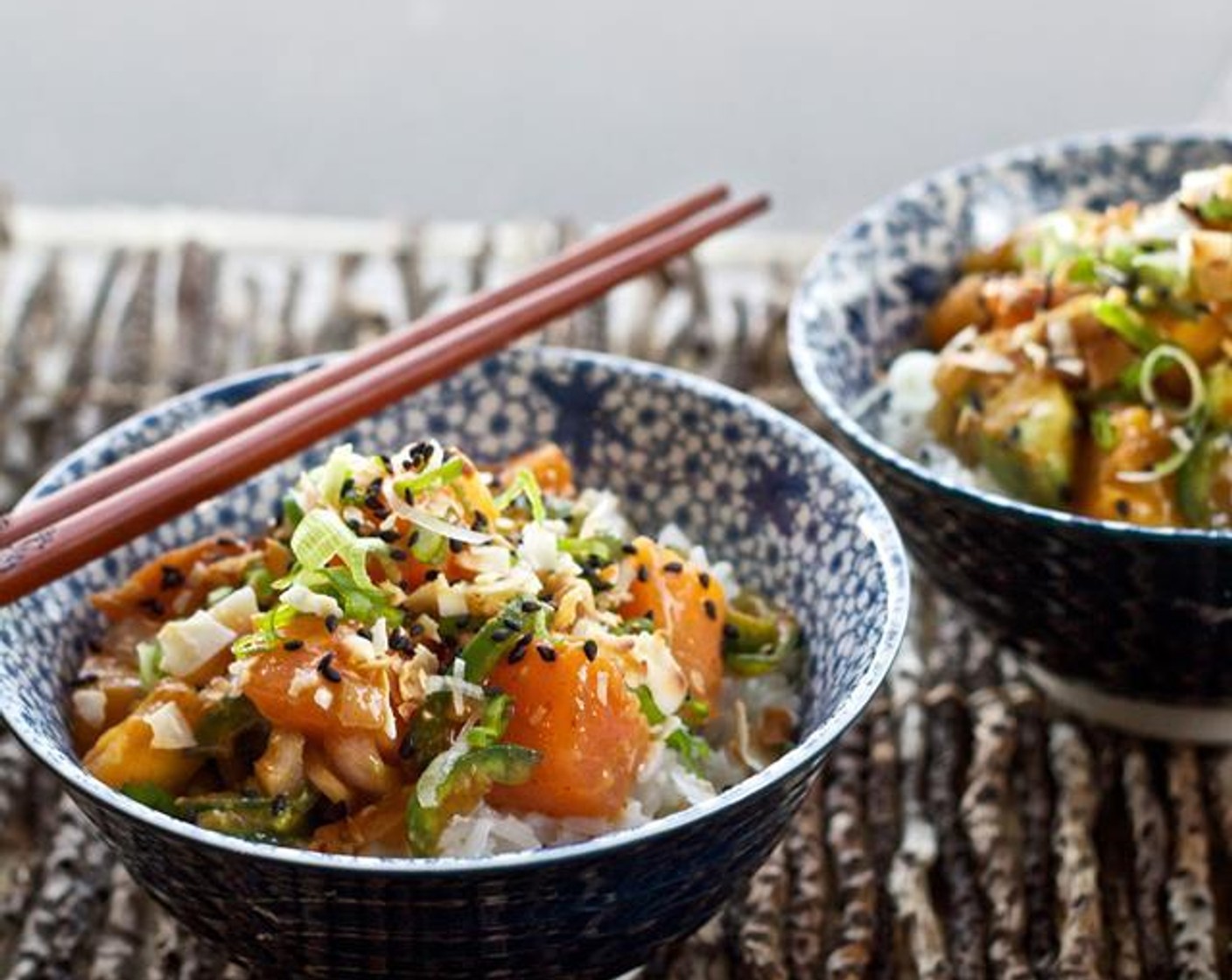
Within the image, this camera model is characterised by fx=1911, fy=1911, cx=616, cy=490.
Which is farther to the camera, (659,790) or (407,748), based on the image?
(659,790)

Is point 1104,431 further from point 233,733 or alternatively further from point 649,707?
point 233,733

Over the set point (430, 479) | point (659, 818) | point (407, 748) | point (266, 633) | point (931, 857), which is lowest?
point (931, 857)

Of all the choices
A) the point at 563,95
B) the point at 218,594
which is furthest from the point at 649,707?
the point at 563,95

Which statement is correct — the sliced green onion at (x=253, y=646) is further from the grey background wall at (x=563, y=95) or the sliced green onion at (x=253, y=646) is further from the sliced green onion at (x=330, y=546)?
the grey background wall at (x=563, y=95)

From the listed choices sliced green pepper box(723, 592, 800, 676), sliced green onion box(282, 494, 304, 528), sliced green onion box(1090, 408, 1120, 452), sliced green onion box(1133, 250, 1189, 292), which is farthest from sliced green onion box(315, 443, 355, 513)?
sliced green onion box(1133, 250, 1189, 292)

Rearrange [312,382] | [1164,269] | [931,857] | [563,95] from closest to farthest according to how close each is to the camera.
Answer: [312,382], [931,857], [1164,269], [563,95]

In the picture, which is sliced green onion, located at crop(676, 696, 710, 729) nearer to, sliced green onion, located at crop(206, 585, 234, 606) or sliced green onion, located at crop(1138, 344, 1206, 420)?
sliced green onion, located at crop(206, 585, 234, 606)
